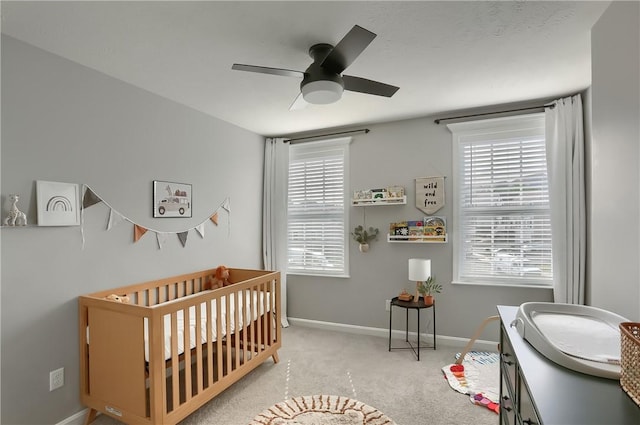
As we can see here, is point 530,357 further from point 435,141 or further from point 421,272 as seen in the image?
point 435,141

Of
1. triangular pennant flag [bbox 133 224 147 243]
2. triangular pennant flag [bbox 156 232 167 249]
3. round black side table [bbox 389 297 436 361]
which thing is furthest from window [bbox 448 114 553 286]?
triangular pennant flag [bbox 133 224 147 243]

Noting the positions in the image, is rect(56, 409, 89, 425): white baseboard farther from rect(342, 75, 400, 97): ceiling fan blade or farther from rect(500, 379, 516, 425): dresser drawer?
rect(342, 75, 400, 97): ceiling fan blade

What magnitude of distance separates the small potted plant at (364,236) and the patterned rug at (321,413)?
1.64 metres

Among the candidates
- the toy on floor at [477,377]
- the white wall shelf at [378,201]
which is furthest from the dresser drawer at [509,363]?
the white wall shelf at [378,201]

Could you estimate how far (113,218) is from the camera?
2.51 metres

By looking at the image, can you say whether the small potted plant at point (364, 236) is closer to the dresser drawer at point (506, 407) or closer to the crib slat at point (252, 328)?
the crib slat at point (252, 328)

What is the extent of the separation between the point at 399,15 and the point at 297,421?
247cm

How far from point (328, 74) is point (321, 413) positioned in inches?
85.3

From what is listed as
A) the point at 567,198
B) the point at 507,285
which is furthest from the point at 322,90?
the point at 507,285

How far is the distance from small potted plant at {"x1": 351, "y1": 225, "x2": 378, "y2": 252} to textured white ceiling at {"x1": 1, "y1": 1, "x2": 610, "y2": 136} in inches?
56.3

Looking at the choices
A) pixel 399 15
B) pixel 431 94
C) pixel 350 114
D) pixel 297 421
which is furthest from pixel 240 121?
pixel 297 421

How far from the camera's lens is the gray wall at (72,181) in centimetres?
196

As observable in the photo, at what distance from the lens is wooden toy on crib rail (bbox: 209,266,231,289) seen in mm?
3373

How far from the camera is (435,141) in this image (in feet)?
11.6
